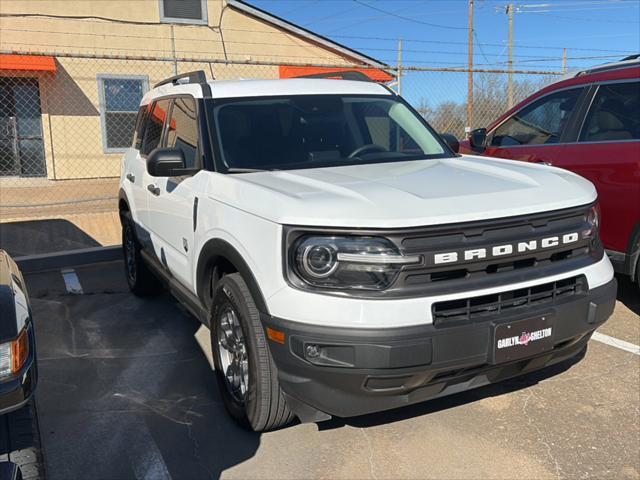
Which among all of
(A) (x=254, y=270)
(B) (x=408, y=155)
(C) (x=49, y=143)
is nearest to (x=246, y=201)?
(A) (x=254, y=270)

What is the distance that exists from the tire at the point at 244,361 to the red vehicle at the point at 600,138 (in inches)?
122

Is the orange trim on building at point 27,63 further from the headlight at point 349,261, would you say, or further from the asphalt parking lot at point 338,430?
the headlight at point 349,261

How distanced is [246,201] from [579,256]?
174 cm

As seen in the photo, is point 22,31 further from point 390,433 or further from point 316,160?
point 390,433

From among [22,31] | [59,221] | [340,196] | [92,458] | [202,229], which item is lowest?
[92,458]

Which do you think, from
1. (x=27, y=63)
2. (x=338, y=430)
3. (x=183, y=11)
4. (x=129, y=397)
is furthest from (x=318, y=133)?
(x=183, y=11)

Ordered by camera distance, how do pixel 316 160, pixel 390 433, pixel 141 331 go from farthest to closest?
pixel 141 331 → pixel 316 160 → pixel 390 433

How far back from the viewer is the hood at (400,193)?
2.63 meters

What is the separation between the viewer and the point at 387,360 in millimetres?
2518

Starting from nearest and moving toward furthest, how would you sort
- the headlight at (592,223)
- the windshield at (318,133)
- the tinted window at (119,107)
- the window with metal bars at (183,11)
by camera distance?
the headlight at (592,223), the windshield at (318,133), the tinted window at (119,107), the window with metal bars at (183,11)

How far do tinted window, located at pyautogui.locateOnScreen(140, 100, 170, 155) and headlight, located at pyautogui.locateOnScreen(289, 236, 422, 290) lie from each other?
8.85 feet

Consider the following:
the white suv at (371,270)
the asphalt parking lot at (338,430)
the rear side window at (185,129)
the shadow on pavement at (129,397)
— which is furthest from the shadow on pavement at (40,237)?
the white suv at (371,270)

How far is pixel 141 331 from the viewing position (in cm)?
513

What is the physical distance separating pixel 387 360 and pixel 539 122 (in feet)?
13.1
